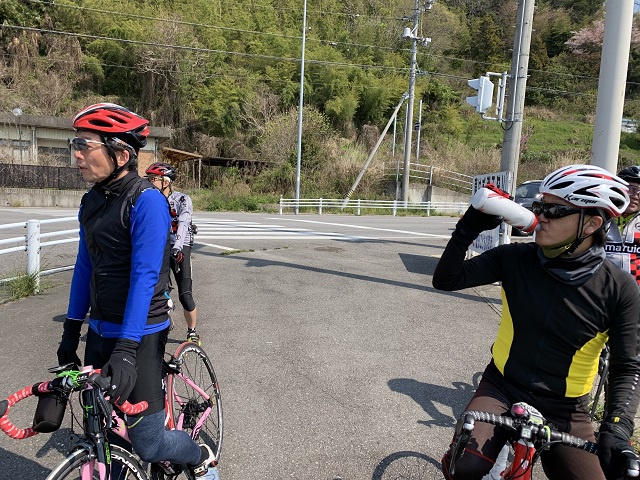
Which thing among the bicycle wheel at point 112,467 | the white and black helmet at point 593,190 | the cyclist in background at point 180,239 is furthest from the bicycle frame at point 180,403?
the white and black helmet at point 593,190

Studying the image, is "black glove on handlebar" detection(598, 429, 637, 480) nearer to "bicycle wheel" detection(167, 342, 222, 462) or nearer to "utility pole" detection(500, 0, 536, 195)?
"bicycle wheel" detection(167, 342, 222, 462)

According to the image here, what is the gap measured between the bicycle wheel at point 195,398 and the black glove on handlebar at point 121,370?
32.4 inches

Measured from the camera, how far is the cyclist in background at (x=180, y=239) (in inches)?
193

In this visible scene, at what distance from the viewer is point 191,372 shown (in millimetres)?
3182

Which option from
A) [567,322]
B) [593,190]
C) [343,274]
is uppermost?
[593,190]

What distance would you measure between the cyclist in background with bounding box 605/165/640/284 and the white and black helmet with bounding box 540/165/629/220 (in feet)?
6.11

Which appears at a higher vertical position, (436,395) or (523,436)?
(523,436)

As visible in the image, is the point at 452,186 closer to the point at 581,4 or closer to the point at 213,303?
the point at 213,303

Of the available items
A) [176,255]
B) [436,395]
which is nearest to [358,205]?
[176,255]

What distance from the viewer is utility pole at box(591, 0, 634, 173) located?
508 cm

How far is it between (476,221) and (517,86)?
22.0 feet

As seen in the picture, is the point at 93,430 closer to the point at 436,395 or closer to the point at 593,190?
the point at 593,190

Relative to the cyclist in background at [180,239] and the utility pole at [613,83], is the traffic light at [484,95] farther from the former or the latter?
the cyclist in background at [180,239]

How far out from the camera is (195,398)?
3.10m
